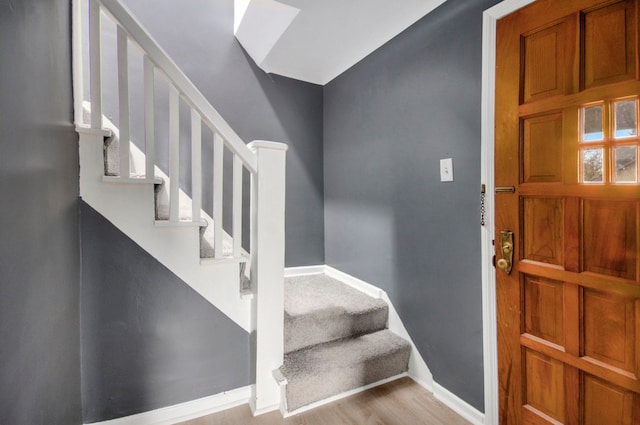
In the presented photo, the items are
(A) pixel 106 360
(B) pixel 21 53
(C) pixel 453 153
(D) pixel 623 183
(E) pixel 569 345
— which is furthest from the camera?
(C) pixel 453 153

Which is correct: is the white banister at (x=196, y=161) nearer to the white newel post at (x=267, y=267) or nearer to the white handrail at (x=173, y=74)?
the white handrail at (x=173, y=74)

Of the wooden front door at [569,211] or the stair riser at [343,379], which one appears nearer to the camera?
the wooden front door at [569,211]

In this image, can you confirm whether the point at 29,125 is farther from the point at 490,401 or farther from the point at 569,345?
the point at 490,401

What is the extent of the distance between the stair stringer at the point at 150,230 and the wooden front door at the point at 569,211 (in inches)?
53.4

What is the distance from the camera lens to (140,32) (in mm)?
1337

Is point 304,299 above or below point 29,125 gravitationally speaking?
below

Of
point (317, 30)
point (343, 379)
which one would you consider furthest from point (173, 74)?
point (343, 379)

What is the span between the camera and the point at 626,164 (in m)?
0.99

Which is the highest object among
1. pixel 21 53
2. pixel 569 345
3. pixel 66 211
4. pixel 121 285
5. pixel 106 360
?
pixel 21 53

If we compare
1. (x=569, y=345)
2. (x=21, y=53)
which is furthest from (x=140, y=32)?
(x=569, y=345)

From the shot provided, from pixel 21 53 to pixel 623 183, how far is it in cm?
194

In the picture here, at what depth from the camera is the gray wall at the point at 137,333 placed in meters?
1.38

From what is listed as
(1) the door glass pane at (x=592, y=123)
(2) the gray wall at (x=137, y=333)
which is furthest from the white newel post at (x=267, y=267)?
(1) the door glass pane at (x=592, y=123)

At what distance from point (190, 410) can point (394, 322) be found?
1.32m
